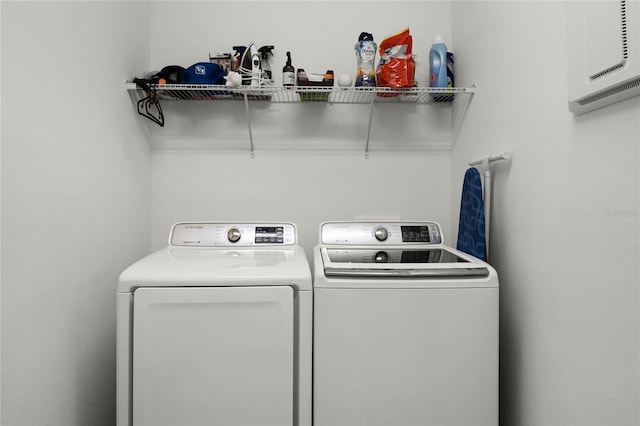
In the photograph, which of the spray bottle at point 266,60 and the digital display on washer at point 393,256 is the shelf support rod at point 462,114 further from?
the spray bottle at point 266,60

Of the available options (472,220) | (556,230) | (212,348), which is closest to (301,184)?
(472,220)

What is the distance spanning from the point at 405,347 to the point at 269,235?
2.67 feet

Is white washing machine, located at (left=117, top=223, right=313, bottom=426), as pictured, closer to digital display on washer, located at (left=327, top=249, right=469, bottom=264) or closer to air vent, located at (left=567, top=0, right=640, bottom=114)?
digital display on washer, located at (left=327, top=249, right=469, bottom=264)

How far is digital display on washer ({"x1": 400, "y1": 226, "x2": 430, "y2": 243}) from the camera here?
1645mm

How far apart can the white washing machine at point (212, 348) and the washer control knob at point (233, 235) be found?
51 cm

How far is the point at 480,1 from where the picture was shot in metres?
1.54

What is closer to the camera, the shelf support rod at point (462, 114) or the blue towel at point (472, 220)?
the blue towel at point (472, 220)

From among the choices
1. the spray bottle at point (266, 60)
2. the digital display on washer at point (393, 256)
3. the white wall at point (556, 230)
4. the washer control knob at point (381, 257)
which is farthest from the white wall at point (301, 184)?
the washer control knob at point (381, 257)

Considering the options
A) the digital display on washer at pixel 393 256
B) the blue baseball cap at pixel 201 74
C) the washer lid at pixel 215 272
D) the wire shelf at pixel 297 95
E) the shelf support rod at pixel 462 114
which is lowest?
the washer lid at pixel 215 272

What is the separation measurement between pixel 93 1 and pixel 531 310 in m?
1.97

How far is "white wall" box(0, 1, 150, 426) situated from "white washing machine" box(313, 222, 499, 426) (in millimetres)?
841

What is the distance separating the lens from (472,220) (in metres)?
1.42

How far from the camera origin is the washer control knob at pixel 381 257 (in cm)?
137

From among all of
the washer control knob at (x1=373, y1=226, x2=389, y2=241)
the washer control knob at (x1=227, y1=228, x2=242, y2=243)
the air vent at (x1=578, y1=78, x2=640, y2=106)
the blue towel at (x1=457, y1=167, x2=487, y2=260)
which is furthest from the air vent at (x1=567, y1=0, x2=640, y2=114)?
the washer control knob at (x1=227, y1=228, x2=242, y2=243)
